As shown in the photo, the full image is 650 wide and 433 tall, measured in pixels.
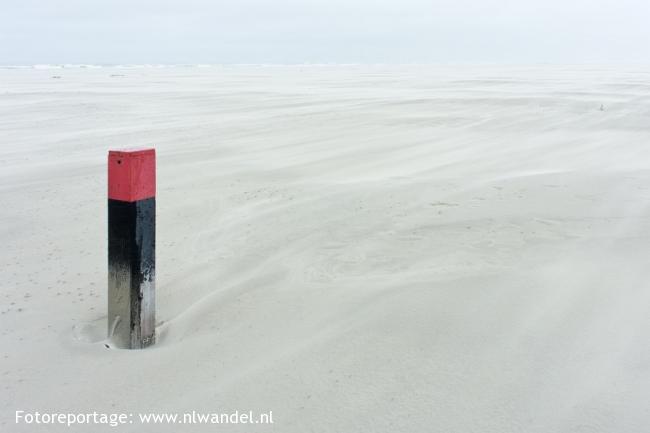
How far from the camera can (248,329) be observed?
3.15m

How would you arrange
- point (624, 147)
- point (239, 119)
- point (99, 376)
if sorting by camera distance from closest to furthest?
point (99, 376)
point (624, 147)
point (239, 119)

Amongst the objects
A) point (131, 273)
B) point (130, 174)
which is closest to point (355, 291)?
point (131, 273)

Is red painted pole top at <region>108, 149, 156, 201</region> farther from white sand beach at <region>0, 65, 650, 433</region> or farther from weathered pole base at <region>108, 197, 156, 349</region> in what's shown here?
white sand beach at <region>0, 65, 650, 433</region>

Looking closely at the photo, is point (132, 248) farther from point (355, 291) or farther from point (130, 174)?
point (355, 291)

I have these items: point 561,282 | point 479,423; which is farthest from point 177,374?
point 561,282

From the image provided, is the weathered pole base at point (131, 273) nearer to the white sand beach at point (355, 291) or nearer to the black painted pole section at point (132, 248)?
the black painted pole section at point (132, 248)

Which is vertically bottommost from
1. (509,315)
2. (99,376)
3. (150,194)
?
(99,376)

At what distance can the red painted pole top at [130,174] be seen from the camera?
273 centimetres

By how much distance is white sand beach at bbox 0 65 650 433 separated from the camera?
98.3 inches

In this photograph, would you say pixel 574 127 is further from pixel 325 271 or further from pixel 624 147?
pixel 325 271

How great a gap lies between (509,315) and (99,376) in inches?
78.6

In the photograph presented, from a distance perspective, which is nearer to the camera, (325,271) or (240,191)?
(325,271)

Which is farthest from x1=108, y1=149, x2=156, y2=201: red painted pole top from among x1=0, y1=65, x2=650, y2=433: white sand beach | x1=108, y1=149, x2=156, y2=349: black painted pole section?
x1=0, y1=65, x2=650, y2=433: white sand beach

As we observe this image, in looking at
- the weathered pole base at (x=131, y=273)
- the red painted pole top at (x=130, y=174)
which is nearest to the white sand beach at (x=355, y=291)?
the weathered pole base at (x=131, y=273)
